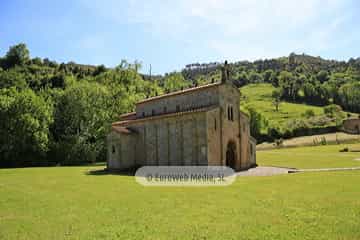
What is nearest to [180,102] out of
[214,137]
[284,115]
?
[214,137]

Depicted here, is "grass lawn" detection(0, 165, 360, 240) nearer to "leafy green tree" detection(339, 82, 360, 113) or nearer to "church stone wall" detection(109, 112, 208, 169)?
"church stone wall" detection(109, 112, 208, 169)

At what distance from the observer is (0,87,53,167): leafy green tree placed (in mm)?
55406

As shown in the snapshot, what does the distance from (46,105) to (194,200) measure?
51.4 meters

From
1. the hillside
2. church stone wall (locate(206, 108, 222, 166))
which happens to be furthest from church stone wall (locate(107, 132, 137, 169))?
the hillside

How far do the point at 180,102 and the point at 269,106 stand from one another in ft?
361

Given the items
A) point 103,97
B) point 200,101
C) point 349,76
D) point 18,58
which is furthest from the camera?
point 349,76

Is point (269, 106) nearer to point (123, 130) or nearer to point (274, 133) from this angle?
point (274, 133)

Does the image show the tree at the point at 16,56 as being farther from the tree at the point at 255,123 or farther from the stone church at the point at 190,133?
the stone church at the point at 190,133

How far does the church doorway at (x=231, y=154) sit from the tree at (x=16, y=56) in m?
104

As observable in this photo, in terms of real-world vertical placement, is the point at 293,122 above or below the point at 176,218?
above

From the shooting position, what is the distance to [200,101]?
135 feet

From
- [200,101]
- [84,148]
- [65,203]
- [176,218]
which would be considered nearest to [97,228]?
[176,218]

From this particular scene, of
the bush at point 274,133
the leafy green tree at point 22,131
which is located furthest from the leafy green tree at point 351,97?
the leafy green tree at point 22,131

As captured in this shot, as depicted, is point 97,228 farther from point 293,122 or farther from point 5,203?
point 293,122
